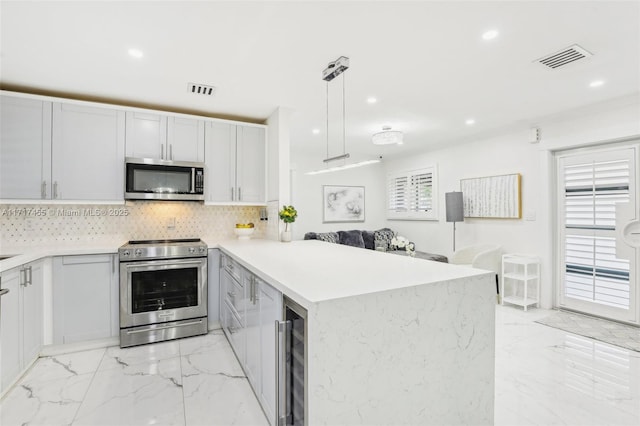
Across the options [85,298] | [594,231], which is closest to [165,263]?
[85,298]

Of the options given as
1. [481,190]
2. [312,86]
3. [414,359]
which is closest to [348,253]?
[414,359]

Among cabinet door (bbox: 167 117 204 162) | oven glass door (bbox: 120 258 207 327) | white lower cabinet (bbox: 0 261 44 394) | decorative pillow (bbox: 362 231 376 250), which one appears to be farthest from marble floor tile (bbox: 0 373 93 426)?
decorative pillow (bbox: 362 231 376 250)

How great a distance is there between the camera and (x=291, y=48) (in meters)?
2.39

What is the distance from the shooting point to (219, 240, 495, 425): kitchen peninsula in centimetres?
136

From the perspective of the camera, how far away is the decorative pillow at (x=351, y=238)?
19.5 ft

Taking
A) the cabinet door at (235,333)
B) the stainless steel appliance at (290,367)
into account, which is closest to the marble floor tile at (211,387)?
the cabinet door at (235,333)

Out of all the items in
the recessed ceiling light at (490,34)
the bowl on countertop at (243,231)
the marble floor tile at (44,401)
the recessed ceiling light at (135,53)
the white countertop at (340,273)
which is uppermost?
the recessed ceiling light at (490,34)

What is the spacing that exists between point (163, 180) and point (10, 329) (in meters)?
1.74

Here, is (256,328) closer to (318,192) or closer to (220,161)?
(220,161)

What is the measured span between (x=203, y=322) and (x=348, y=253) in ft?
5.82

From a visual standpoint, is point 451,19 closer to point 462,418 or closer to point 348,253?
point 348,253

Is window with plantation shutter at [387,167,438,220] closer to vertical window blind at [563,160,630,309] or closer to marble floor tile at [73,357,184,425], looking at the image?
vertical window blind at [563,160,630,309]

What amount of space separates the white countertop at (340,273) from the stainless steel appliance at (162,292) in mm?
955

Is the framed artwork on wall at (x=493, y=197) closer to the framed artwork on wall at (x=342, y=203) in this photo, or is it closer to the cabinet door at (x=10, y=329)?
the framed artwork on wall at (x=342, y=203)
